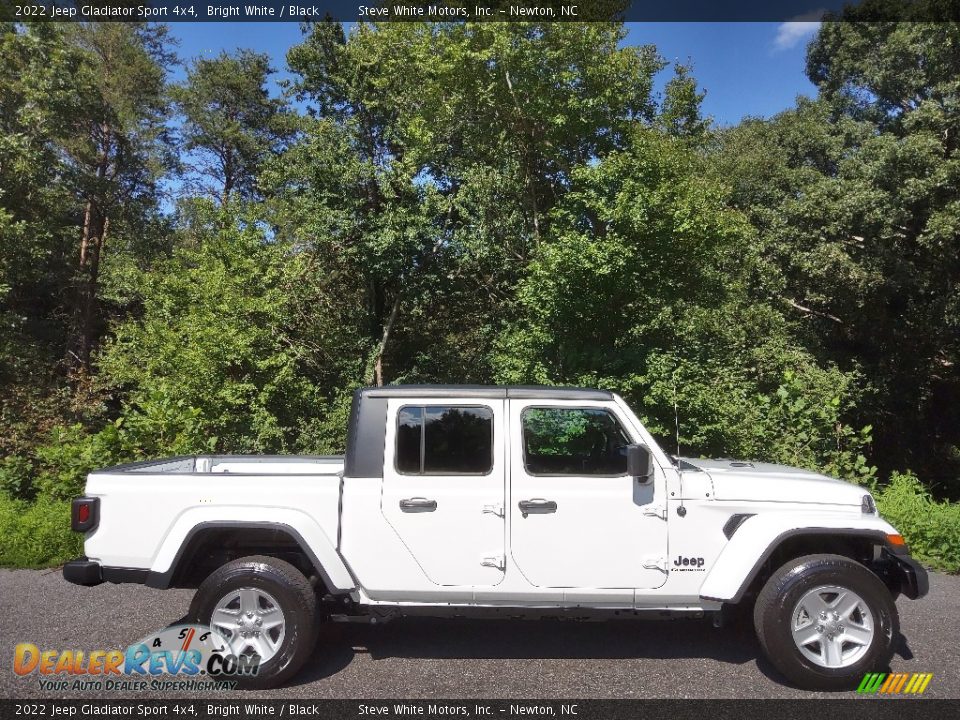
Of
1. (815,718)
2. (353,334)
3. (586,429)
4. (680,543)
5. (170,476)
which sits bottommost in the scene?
(815,718)

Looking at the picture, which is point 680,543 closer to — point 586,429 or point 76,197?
point 586,429

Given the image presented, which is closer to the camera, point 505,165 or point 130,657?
point 130,657

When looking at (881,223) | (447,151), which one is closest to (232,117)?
(447,151)

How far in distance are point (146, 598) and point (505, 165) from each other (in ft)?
34.8

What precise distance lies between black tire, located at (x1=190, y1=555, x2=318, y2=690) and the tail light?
0.77m

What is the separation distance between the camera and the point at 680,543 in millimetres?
4070

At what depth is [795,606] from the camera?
155 inches

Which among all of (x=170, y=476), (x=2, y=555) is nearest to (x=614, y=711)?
(x=170, y=476)

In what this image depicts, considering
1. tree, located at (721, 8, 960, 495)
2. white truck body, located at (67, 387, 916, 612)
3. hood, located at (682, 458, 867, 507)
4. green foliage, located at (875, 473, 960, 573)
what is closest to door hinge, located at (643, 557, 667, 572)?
white truck body, located at (67, 387, 916, 612)

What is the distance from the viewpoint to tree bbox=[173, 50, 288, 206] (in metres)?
23.9

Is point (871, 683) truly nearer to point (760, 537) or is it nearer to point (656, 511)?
point (760, 537)

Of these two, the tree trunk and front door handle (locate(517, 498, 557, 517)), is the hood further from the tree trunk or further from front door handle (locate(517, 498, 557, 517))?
the tree trunk

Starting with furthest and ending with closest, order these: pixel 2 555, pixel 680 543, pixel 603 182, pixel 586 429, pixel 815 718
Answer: pixel 603 182
pixel 2 555
pixel 586 429
pixel 680 543
pixel 815 718

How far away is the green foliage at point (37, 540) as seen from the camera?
21.3 ft
